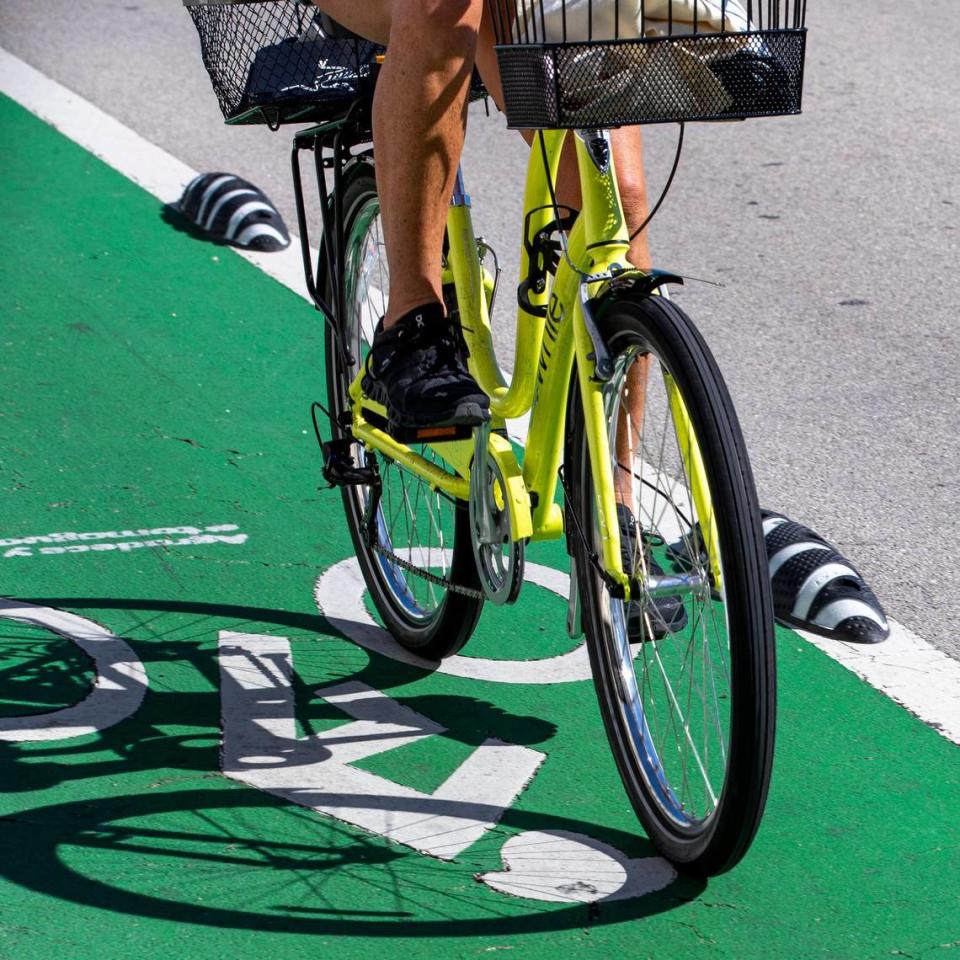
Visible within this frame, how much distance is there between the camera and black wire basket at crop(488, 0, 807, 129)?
276cm

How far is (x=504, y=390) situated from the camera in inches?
139

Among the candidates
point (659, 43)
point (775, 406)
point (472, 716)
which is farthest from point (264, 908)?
point (775, 406)

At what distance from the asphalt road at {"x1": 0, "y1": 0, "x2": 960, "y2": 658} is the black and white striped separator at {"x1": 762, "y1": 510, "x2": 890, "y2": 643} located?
12cm

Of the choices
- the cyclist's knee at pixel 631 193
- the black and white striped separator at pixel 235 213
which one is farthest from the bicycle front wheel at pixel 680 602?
the black and white striped separator at pixel 235 213

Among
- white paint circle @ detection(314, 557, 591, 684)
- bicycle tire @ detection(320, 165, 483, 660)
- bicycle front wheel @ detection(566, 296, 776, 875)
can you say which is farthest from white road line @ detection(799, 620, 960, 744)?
bicycle tire @ detection(320, 165, 483, 660)

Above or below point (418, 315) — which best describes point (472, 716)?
below

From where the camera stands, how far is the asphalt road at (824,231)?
4.95 metres

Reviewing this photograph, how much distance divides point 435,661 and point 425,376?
93 centimetres

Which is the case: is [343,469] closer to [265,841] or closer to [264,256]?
[265,841]

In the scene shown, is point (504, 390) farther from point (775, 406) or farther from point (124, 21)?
point (124, 21)

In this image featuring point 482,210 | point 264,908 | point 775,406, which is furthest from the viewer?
point 482,210

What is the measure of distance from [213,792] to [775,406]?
9.03 ft

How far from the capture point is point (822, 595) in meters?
Answer: 4.18

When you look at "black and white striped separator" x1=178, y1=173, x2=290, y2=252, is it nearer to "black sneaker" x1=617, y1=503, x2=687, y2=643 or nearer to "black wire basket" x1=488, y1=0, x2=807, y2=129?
"black sneaker" x1=617, y1=503, x2=687, y2=643
